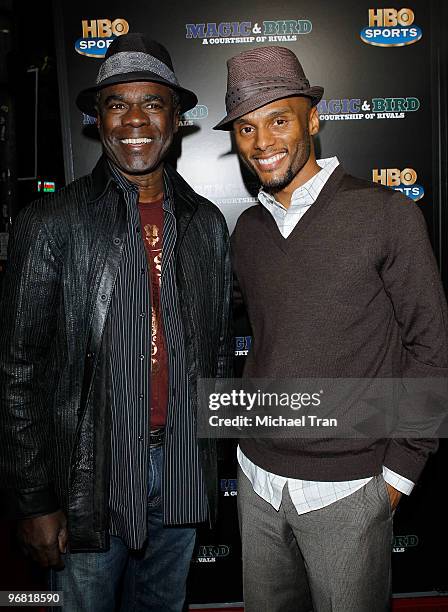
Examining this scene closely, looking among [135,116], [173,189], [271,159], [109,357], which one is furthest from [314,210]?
[109,357]

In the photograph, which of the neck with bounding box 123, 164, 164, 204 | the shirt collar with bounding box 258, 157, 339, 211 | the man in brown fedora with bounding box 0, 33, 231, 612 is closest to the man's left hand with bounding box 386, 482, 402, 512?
the man in brown fedora with bounding box 0, 33, 231, 612

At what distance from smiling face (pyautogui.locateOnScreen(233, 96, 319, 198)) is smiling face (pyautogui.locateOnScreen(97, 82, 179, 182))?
0.23m

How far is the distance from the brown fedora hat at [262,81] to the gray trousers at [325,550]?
41.5 inches

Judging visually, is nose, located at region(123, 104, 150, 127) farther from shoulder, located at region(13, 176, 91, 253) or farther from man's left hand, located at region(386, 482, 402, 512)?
man's left hand, located at region(386, 482, 402, 512)

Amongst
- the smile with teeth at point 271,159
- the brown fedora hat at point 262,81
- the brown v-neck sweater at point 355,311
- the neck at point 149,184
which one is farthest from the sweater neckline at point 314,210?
the neck at point 149,184

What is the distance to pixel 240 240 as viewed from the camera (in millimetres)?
1744

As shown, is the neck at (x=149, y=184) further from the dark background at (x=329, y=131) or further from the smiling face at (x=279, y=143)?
the dark background at (x=329, y=131)

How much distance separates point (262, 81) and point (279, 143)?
0.18m

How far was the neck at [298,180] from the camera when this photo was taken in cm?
160

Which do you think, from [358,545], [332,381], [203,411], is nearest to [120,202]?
[203,411]

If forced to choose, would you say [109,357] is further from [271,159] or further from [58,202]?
[271,159]

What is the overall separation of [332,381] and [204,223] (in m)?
0.62

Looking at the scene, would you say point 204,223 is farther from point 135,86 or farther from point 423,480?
point 423,480

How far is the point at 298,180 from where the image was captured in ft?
5.25
